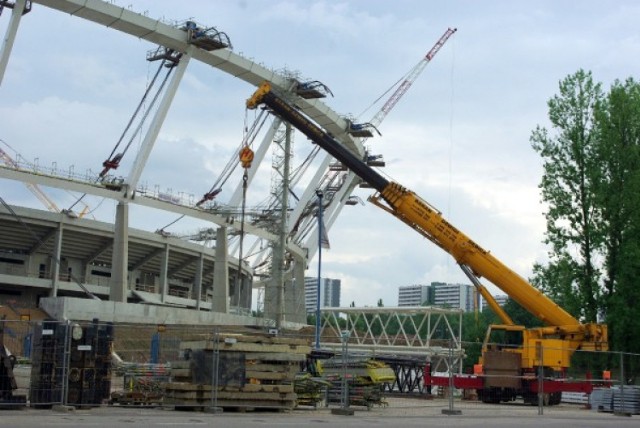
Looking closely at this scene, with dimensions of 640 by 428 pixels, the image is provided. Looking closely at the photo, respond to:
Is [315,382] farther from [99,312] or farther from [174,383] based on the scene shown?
[99,312]

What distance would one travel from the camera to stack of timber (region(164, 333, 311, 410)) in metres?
18.6

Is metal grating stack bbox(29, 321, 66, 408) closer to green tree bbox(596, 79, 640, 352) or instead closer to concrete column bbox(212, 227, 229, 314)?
green tree bbox(596, 79, 640, 352)

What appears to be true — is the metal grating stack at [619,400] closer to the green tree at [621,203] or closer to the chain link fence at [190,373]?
the chain link fence at [190,373]

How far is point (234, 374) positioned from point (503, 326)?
555 inches

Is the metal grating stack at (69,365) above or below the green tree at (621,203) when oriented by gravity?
below

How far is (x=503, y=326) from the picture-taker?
97.9ft

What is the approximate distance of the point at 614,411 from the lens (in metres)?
25.2

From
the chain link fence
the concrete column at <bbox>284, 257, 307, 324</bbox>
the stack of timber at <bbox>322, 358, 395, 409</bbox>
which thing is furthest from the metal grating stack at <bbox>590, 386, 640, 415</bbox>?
the concrete column at <bbox>284, 257, 307, 324</bbox>

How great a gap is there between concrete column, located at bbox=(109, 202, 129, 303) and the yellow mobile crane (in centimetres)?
2846

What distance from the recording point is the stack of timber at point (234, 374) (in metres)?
18.6

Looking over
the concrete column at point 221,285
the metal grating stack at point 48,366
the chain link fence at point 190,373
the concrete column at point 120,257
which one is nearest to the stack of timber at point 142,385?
the chain link fence at point 190,373

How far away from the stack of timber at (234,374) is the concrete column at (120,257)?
38357 millimetres

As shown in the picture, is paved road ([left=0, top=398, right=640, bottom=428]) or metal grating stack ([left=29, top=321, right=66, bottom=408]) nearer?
paved road ([left=0, top=398, right=640, bottom=428])

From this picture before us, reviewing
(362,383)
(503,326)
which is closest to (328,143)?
(503,326)
